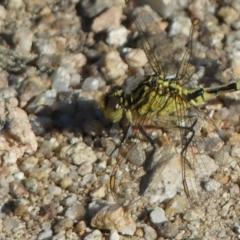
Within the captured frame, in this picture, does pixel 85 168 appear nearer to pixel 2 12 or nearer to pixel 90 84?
pixel 90 84

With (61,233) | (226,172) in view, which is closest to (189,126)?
(226,172)

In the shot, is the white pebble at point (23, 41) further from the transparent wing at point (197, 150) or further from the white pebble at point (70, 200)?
the white pebble at point (70, 200)

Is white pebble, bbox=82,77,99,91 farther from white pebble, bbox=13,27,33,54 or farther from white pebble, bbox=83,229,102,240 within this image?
white pebble, bbox=83,229,102,240

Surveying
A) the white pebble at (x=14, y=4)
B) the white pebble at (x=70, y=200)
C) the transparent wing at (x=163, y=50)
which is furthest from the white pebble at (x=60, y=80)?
the white pebble at (x=70, y=200)

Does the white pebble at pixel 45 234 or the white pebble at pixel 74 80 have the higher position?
the white pebble at pixel 74 80

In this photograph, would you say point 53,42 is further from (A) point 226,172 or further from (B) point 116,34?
(A) point 226,172

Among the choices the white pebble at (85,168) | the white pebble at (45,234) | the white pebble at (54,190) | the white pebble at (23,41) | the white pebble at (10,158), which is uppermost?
the white pebble at (23,41)

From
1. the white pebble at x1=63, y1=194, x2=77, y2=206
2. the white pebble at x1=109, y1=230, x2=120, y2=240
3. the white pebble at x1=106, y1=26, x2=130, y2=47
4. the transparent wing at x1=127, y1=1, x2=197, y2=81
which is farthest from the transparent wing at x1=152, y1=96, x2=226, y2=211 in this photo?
the white pebble at x1=106, y1=26, x2=130, y2=47
